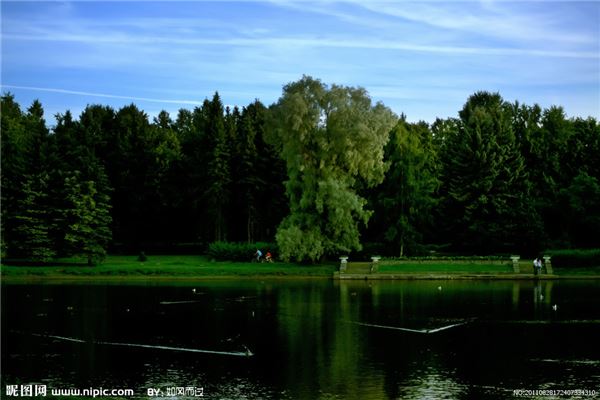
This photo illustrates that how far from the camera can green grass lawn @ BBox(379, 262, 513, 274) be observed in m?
66.3

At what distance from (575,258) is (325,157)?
73.6 feet

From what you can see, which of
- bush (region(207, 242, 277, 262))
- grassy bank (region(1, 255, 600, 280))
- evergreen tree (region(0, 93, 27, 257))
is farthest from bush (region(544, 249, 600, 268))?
evergreen tree (region(0, 93, 27, 257))

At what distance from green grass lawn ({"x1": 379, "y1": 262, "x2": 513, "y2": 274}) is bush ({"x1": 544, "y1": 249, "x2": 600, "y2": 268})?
428 centimetres

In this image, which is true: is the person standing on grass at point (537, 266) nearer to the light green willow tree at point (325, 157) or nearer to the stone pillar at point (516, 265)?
the stone pillar at point (516, 265)

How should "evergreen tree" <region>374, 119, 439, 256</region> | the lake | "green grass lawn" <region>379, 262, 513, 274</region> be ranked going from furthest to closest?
"evergreen tree" <region>374, 119, 439, 256</region> < "green grass lawn" <region>379, 262, 513, 274</region> < the lake

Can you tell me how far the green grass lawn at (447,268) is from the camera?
218ft

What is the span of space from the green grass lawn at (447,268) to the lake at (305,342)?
11.6 m

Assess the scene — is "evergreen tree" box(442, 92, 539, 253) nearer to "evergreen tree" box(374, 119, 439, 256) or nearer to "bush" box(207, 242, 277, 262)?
"evergreen tree" box(374, 119, 439, 256)

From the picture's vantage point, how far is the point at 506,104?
352ft

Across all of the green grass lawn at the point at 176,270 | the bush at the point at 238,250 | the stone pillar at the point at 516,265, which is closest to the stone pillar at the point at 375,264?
the green grass lawn at the point at 176,270

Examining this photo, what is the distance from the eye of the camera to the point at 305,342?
111ft

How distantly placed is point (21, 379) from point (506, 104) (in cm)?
9090

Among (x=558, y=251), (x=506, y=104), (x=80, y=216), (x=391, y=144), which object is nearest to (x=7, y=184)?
(x=80, y=216)

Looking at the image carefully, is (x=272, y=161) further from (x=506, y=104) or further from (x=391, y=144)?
(x=506, y=104)
